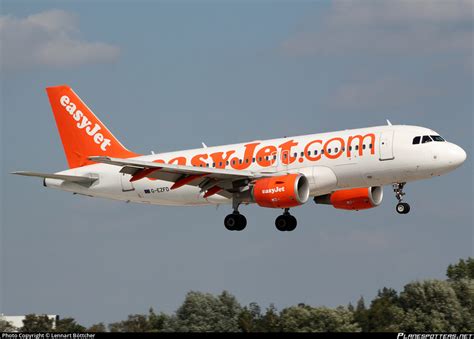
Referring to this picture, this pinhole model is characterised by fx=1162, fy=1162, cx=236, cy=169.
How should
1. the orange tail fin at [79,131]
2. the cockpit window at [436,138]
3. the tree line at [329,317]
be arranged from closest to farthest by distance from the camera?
the cockpit window at [436,138] < the orange tail fin at [79,131] < the tree line at [329,317]

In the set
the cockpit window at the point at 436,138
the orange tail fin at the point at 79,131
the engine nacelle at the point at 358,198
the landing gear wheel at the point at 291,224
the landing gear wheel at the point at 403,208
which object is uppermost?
the orange tail fin at the point at 79,131

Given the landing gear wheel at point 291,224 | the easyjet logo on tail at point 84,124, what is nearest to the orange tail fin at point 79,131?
the easyjet logo on tail at point 84,124

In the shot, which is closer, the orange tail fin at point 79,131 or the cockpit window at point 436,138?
the cockpit window at point 436,138

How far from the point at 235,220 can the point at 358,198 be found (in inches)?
249

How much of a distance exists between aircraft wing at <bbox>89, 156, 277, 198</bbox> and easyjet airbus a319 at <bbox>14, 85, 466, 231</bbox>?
1.8 inches

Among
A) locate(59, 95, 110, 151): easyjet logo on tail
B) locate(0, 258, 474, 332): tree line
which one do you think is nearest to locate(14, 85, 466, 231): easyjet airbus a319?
locate(59, 95, 110, 151): easyjet logo on tail

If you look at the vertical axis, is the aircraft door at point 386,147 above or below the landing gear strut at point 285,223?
above

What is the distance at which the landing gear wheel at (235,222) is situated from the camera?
56062mm

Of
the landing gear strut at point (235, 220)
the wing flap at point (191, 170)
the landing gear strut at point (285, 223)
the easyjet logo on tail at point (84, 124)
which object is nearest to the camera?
the wing flap at point (191, 170)

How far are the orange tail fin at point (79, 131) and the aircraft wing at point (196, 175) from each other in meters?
6.75

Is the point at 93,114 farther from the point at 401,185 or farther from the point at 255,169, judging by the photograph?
the point at 401,185

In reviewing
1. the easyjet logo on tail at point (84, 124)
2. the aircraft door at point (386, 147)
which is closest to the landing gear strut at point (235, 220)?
the aircraft door at point (386, 147)

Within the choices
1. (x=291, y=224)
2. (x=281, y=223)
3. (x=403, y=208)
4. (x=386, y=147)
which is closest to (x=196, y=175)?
(x=281, y=223)

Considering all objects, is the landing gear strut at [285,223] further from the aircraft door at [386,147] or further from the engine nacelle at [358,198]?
the aircraft door at [386,147]
